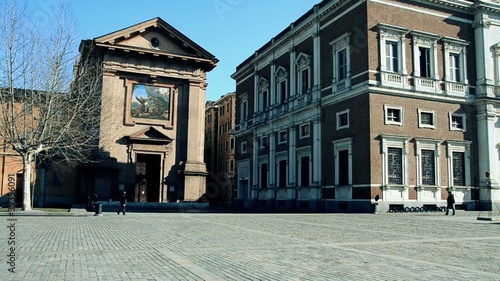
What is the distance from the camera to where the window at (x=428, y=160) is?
3147 centimetres

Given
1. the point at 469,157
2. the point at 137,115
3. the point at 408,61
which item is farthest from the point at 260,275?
the point at 137,115

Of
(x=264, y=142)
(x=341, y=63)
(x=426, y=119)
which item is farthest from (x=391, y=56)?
(x=264, y=142)

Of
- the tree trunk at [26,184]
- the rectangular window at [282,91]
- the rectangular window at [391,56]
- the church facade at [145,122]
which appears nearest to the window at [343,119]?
the rectangular window at [391,56]

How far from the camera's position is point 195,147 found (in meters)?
41.5

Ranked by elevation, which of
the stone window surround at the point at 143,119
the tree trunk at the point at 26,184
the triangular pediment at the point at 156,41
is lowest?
the tree trunk at the point at 26,184

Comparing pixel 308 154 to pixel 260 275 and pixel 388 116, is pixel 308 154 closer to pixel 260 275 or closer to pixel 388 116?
pixel 388 116

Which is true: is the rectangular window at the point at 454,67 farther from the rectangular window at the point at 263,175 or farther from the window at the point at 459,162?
the rectangular window at the point at 263,175

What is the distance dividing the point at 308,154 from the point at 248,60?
18548 millimetres

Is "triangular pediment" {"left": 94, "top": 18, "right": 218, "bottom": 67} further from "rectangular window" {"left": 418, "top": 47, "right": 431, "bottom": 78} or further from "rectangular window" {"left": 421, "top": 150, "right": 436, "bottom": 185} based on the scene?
"rectangular window" {"left": 421, "top": 150, "right": 436, "bottom": 185}

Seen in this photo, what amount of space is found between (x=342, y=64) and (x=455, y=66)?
8.28 meters

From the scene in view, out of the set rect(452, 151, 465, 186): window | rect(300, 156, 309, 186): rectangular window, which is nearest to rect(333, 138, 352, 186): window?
rect(300, 156, 309, 186): rectangular window

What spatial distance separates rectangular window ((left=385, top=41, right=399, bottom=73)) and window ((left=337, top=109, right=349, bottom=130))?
13.6 ft

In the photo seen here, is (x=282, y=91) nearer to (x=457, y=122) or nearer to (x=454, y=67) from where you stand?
(x=454, y=67)

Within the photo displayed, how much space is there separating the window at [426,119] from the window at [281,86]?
47.6ft
